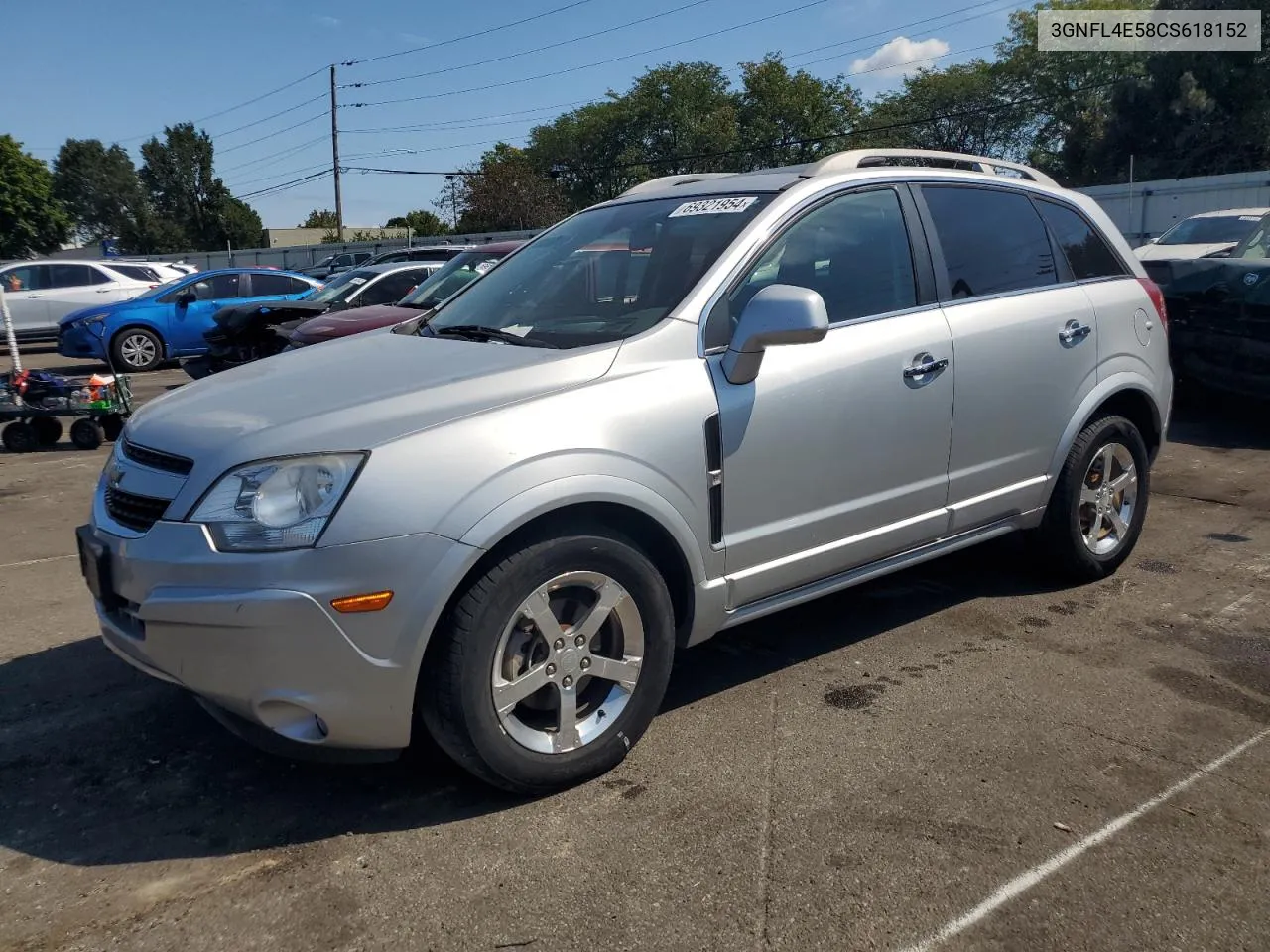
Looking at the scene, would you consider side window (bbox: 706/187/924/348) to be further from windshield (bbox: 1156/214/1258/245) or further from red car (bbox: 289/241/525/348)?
windshield (bbox: 1156/214/1258/245)

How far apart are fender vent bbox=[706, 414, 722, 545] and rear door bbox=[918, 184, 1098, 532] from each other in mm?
1193

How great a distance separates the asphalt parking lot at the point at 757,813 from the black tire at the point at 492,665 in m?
0.12

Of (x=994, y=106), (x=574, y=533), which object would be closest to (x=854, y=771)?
(x=574, y=533)

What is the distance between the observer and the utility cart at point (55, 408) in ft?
30.1

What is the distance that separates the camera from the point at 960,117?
2483 inches

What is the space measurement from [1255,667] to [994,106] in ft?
207

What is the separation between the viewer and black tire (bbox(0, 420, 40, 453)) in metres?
9.40

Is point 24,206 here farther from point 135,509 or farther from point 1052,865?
point 1052,865

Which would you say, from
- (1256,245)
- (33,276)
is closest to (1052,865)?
(1256,245)

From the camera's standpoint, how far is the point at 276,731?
288 centimetres

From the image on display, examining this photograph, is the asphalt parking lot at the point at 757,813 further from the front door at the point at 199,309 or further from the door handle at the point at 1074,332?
the front door at the point at 199,309

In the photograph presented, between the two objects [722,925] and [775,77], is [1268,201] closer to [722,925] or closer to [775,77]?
[722,925]

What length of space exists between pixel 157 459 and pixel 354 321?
250 inches

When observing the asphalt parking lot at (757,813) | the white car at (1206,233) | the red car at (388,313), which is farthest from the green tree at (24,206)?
the asphalt parking lot at (757,813)
